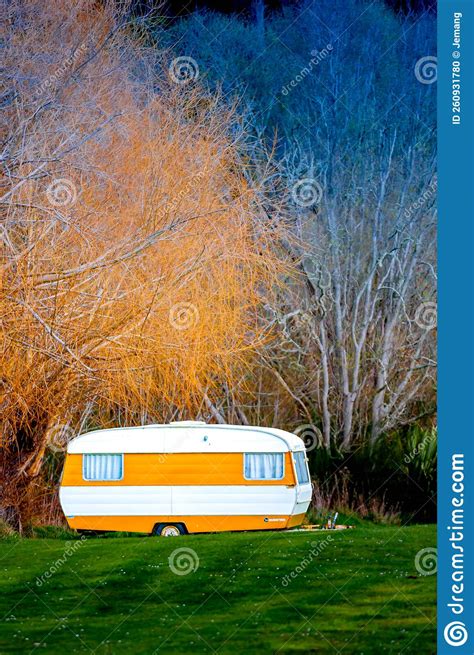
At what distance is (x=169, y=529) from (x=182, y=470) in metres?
0.86

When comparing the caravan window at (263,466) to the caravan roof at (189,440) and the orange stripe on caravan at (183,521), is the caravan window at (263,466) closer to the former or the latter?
the caravan roof at (189,440)

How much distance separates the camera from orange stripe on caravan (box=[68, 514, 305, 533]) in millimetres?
14234

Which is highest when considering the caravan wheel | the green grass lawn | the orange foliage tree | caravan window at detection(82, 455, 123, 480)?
the orange foliage tree

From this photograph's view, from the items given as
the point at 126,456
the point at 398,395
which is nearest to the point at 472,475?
the point at 126,456

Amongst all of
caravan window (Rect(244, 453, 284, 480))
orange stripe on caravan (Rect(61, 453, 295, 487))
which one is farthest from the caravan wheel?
caravan window (Rect(244, 453, 284, 480))

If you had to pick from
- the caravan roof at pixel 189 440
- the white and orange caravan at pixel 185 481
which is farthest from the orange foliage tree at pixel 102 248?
the white and orange caravan at pixel 185 481

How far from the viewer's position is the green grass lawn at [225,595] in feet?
26.3

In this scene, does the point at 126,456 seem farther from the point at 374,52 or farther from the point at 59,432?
the point at 374,52

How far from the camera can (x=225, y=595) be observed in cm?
963

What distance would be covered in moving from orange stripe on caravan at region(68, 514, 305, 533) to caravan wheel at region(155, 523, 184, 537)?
3.1 inches

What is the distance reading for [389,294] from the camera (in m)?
20.2

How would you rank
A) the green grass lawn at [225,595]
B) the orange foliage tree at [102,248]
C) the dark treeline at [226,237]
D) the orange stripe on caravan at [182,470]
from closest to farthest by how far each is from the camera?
the green grass lawn at [225,595], the orange foliage tree at [102,248], the dark treeline at [226,237], the orange stripe on caravan at [182,470]

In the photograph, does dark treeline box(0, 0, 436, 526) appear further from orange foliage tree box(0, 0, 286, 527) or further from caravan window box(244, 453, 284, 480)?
caravan window box(244, 453, 284, 480)

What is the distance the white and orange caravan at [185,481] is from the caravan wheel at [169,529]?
0.05ft
